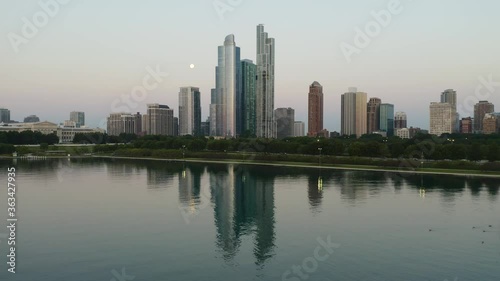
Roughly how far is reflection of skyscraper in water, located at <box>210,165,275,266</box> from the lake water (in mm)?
141

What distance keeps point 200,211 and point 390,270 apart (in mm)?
24022

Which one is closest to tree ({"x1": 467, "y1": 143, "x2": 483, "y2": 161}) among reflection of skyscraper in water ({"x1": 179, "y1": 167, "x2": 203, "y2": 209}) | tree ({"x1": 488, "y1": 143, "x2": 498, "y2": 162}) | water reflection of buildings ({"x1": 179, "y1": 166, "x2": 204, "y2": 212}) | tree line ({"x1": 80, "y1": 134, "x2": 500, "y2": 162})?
tree line ({"x1": 80, "y1": 134, "x2": 500, "y2": 162})

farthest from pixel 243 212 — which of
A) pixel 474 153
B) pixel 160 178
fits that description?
pixel 474 153

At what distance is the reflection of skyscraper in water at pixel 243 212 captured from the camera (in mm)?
33691

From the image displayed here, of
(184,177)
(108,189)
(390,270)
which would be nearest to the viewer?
(390,270)

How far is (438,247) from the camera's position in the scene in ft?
109

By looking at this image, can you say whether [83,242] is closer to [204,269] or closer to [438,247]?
[204,269]

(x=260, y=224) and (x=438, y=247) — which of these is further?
(x=260, y=224)

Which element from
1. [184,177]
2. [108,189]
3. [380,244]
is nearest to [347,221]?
[380,244]

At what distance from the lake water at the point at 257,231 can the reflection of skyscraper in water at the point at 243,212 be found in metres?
0.14

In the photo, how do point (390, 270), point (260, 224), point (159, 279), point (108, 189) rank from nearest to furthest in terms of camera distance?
point (159, 279), point (390, 270), point (260, 224), point (108, 189)

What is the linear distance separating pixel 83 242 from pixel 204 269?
37.6ft

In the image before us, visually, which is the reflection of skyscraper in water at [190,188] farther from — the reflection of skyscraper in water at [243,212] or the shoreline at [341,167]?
the shoreline at [341,167]

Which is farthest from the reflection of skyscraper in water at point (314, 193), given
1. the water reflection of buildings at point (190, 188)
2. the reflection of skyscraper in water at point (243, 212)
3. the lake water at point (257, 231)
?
the water reflection of buildings at point (190, 188)
